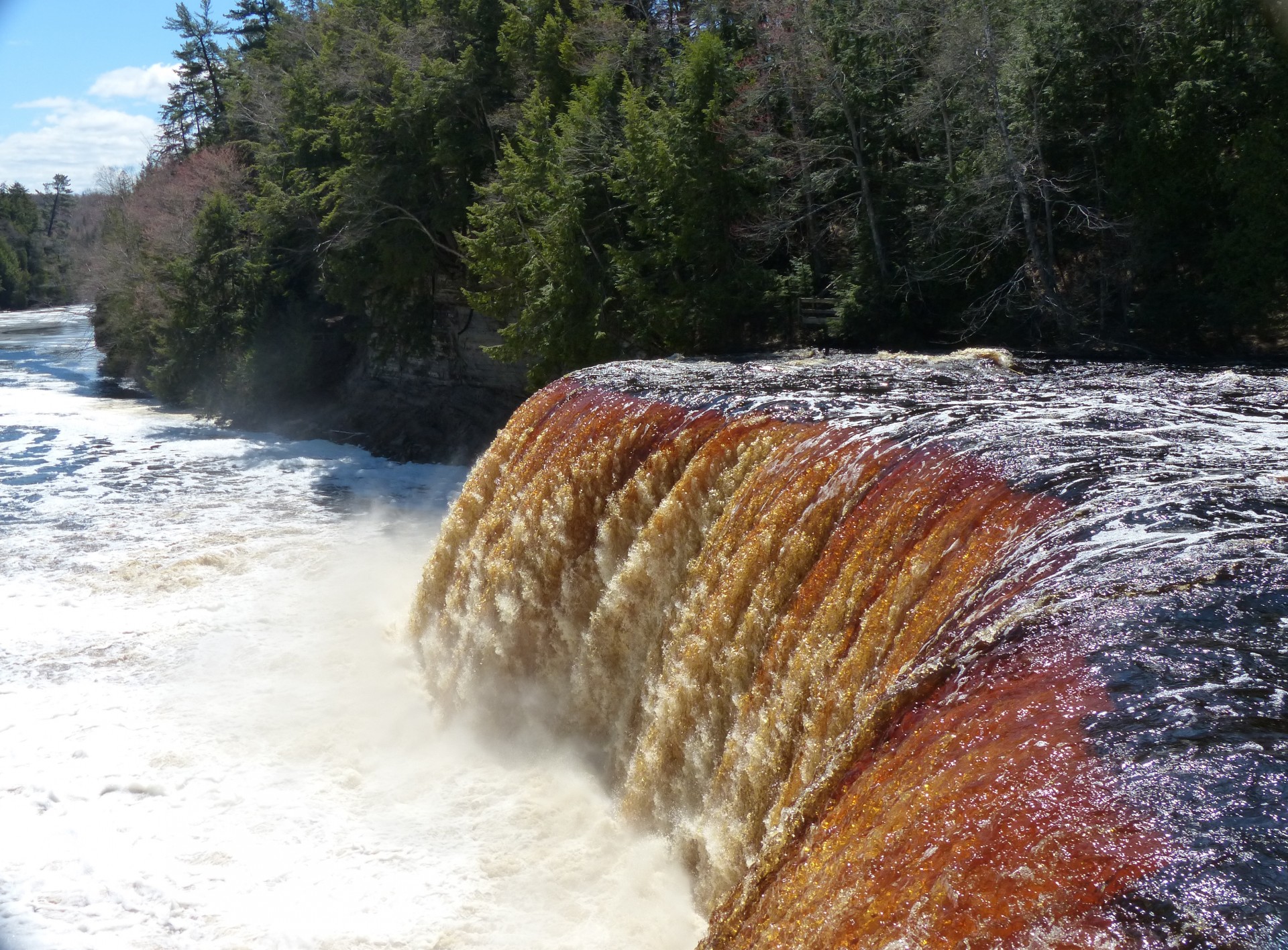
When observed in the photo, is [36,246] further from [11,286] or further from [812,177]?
[812,177]

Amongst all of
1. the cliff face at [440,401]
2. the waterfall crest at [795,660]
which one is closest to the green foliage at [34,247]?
the cliff face at [440,401]

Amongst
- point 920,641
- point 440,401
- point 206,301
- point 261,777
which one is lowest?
point 261,777

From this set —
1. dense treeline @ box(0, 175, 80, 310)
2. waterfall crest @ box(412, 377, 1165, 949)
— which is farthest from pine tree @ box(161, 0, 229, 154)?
waterfall crest @ box(412, 377, 1165, 949)

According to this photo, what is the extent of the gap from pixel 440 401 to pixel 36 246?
76.5m

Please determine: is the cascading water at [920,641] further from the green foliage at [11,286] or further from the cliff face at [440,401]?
the green foliage at [11,286]

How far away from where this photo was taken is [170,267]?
30.5m

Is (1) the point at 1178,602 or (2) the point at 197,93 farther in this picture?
(2) the point at 197,93

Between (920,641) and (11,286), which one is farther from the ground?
(11,286)

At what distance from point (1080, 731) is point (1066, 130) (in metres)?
14.1

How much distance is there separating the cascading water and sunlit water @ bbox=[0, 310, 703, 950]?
619mm

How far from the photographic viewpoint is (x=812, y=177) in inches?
638

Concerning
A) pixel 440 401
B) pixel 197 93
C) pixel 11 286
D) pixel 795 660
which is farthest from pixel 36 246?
pixel 795 660

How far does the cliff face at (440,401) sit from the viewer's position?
2248 cm

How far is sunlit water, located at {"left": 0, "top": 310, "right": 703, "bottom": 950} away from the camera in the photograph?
6.40 meters
